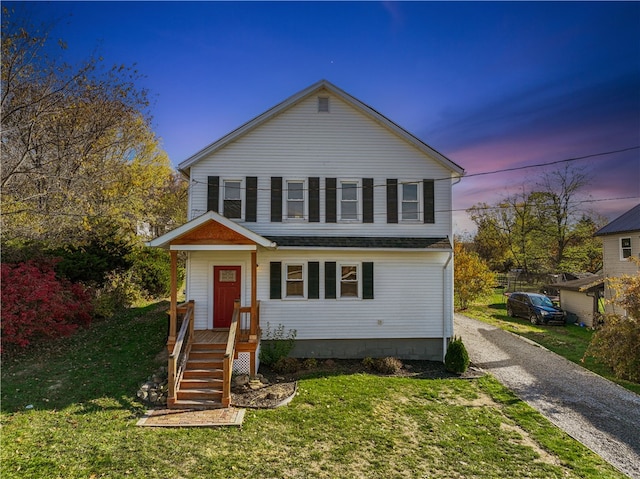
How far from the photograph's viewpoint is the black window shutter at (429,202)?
502 inches

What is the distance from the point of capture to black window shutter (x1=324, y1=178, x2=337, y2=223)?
41.6 feet

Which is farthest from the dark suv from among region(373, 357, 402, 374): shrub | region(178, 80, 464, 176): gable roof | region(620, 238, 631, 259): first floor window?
region(373, 357, 402, 374): shrub

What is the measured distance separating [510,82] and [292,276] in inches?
431

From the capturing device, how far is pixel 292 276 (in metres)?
12.4

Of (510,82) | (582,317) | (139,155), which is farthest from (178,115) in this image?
(582,317)

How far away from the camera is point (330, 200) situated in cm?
1270

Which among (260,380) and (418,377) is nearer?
(260,380)

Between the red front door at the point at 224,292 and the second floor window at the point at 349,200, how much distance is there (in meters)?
4.36

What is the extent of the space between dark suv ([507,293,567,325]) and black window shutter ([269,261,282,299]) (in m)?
16.7

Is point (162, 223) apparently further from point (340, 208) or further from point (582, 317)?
point (582, 317)

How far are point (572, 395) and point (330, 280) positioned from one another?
25.9ft

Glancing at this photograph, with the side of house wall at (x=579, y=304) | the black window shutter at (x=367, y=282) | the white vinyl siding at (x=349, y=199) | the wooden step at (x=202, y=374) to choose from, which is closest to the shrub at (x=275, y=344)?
the wooden step at (x=202, y=374)

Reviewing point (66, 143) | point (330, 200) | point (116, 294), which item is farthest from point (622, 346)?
point (66, 143)

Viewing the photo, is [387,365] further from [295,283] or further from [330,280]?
[295,283]
